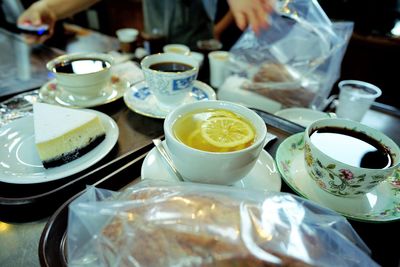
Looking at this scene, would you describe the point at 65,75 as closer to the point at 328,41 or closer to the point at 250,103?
the point at 250,103

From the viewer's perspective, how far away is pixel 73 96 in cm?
116

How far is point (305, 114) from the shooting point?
4.16 feet

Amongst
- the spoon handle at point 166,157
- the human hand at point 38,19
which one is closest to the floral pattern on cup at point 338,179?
the spoon handle at point 166,157

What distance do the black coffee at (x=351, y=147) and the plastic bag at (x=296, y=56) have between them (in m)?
0.62

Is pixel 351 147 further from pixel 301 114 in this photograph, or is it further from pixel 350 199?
pixel 301 114

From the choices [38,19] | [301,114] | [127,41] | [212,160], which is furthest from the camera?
[38,19]

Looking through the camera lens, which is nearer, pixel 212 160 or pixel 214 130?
pixel 212 160

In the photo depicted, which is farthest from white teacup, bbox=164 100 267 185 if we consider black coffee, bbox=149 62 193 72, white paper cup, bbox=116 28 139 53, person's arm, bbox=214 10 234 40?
person's arm, bbox=214 10 234 40

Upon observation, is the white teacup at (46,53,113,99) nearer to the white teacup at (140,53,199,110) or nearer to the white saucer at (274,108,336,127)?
the white teacup at (140,53,199,110)

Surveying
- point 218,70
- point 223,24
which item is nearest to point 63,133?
point 218,70

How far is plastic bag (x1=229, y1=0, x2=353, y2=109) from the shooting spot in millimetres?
1421

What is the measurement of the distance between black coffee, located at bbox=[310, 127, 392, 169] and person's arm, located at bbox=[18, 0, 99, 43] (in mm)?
1885

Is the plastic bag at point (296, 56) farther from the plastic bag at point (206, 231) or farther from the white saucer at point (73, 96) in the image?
the plastic bag at point (206, 231)

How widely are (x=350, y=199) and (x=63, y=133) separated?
808mm
